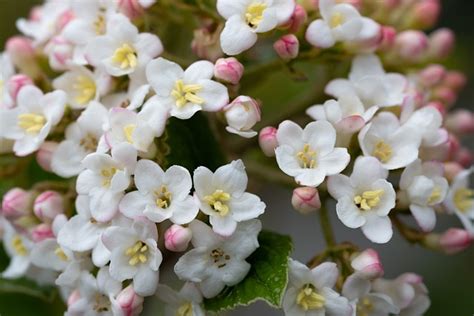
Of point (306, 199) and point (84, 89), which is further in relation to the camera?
point (84, 89)

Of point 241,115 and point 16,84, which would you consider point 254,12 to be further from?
point 16,84

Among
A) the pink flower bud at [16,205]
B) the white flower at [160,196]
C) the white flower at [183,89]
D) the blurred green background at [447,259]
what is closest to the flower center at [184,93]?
the white flower at [183,89]

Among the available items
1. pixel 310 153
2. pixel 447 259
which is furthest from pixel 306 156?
pixel 447 259

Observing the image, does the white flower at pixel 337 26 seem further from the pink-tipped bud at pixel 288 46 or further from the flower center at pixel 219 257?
the flower center at pixel 219 257

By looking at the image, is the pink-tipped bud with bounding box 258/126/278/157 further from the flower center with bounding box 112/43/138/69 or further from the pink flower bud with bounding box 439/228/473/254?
the pink flower bud with bounding box 439/228/473/254

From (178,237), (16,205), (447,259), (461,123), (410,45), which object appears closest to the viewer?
(178,237)

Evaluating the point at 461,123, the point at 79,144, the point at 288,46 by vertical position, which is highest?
the point at 288,46
